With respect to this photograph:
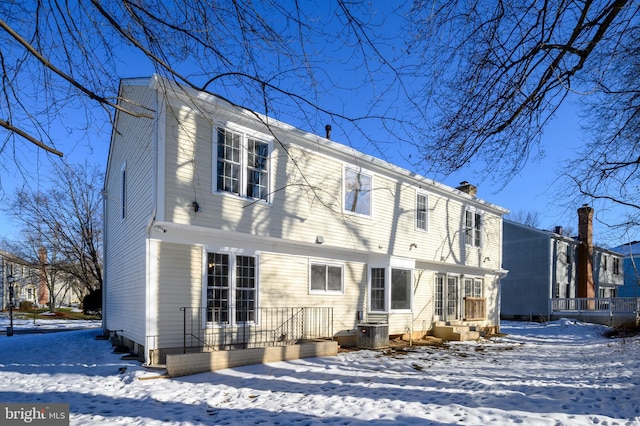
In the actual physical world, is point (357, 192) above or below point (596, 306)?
above

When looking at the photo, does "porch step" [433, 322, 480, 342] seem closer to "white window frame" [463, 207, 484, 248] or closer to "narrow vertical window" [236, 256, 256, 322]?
"white window frame" [463, 207, 484, 248]

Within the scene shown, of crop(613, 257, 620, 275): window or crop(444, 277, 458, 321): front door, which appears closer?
crop(444, 277, 458, 321): front door

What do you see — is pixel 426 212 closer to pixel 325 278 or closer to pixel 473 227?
pixel 473 227

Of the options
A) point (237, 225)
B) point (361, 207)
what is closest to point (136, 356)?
point (237, 225)

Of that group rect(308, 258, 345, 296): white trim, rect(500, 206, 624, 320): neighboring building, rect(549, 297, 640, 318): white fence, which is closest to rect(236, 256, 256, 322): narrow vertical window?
rect(308, 258, 345, 296): white trim

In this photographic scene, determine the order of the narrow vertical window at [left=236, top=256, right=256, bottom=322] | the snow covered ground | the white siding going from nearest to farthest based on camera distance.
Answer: the snow covered ground
the white siding
the narrow vertical window at [left=236, top=256, right=256, bottom=322]

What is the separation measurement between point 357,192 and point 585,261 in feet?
85.1

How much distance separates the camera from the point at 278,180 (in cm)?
1150

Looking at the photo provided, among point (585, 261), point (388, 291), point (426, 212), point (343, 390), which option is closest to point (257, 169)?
point (343, 390)

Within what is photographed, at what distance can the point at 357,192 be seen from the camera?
45.0 feet

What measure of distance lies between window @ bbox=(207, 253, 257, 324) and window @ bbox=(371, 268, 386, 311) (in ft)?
15.9

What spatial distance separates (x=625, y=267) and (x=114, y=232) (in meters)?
45.7

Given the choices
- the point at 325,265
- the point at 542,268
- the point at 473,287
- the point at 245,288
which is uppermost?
the point at 325,265

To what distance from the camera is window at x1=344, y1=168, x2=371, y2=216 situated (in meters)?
13.4
